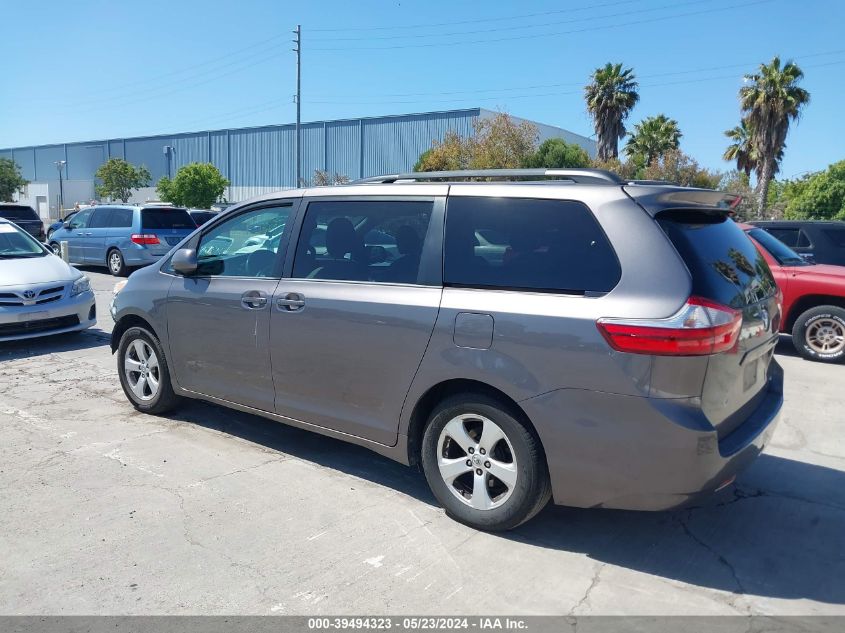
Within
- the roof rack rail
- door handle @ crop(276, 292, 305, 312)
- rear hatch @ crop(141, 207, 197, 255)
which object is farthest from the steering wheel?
rear hatch @ crop(141, 207, 197, 255)

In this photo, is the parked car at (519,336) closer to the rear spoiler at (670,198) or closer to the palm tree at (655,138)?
the rear spoiler at (670,198)

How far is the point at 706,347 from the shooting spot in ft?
10.5

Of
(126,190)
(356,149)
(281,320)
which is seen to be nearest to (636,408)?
(281,320)

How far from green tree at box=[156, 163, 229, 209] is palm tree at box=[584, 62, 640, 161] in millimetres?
29491

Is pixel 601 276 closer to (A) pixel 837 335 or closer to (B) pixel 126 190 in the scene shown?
(A) pixel 837 335

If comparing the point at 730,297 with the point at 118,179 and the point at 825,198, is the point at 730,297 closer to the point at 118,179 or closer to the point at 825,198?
the point at 825,198

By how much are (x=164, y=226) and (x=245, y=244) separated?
46.0 feet

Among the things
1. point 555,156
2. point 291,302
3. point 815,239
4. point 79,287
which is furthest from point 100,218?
point 555,156

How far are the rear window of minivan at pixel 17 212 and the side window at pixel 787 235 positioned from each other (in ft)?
68.6

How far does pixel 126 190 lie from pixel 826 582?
6749cm

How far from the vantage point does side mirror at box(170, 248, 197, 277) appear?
515cm

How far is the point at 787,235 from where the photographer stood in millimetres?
10445

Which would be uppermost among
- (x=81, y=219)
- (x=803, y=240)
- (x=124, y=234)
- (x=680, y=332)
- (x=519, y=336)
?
(x=803, y=240)

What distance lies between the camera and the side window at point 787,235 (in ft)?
33.9
